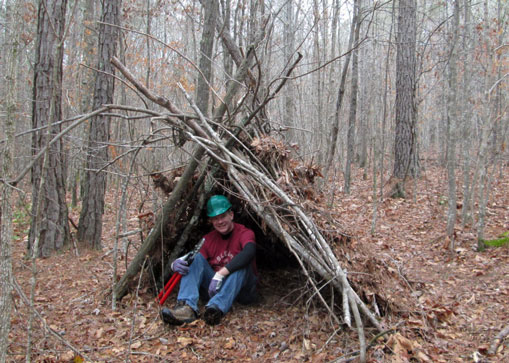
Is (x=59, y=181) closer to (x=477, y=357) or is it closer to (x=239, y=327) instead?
(x=239, y=327)

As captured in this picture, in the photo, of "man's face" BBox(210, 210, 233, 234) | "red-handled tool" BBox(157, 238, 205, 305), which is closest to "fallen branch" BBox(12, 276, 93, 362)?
"red-handled tool" BBox(157, 238, 205, 305)

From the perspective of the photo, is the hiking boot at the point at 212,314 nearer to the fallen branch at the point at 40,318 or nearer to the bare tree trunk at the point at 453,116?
the fallen branch at the point at 40,318

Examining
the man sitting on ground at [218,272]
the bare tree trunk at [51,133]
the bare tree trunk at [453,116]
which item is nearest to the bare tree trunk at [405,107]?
the bare tree trunk at [453,116]

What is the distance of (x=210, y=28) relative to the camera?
6.09 meters

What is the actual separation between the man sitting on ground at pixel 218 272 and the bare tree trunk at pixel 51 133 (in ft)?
7.56

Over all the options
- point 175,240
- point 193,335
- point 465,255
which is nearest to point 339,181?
point 465,255

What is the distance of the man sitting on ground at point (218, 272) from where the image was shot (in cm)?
369

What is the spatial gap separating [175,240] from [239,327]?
4.33 ft

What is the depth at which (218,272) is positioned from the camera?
382 cm

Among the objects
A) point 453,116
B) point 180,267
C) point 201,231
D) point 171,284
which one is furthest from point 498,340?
point 453,116

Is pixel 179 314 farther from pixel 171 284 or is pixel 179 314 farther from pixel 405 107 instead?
pixel 405 107

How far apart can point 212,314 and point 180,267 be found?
1.92 ft

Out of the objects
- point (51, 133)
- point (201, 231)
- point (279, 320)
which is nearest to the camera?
point (279, 320)

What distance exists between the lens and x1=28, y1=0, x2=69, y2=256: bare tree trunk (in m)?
5.12
